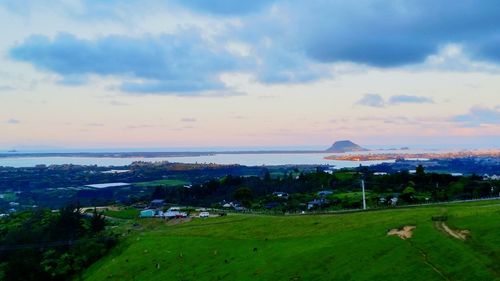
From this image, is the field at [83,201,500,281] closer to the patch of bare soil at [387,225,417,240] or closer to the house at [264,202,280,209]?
the patch of bare soil at [387,225,417,240]

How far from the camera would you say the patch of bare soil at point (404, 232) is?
3859 cm

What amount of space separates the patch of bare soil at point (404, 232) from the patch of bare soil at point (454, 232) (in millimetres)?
2180

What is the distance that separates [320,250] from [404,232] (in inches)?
277

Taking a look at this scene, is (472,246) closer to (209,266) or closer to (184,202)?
(209,266)

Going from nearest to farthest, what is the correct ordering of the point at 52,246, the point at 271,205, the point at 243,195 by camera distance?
the point at 52,246 < the point at 271,205 < the point at 243,195

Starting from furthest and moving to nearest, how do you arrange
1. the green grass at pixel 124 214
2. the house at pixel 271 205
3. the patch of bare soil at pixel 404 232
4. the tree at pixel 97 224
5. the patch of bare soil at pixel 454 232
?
the green grass at pixel 124 214
the house at pixel 271 205
the tree at pixel 97 224
the patch of bare soil at pixel 404 232
the patch of bare soil at pixel 454 232

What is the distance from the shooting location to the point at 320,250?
133ft

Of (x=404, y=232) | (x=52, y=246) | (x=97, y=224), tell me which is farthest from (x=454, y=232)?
(x=52, y=246)

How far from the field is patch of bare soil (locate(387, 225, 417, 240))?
432mm

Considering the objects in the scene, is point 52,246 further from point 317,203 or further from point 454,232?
point 454,232

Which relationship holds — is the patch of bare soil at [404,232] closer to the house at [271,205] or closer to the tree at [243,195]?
the house at [271,205]

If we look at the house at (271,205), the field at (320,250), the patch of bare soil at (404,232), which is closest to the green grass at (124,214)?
the house at (271,205)

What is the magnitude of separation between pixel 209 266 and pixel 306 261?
1145 cm

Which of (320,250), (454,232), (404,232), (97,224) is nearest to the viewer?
(454,232)
